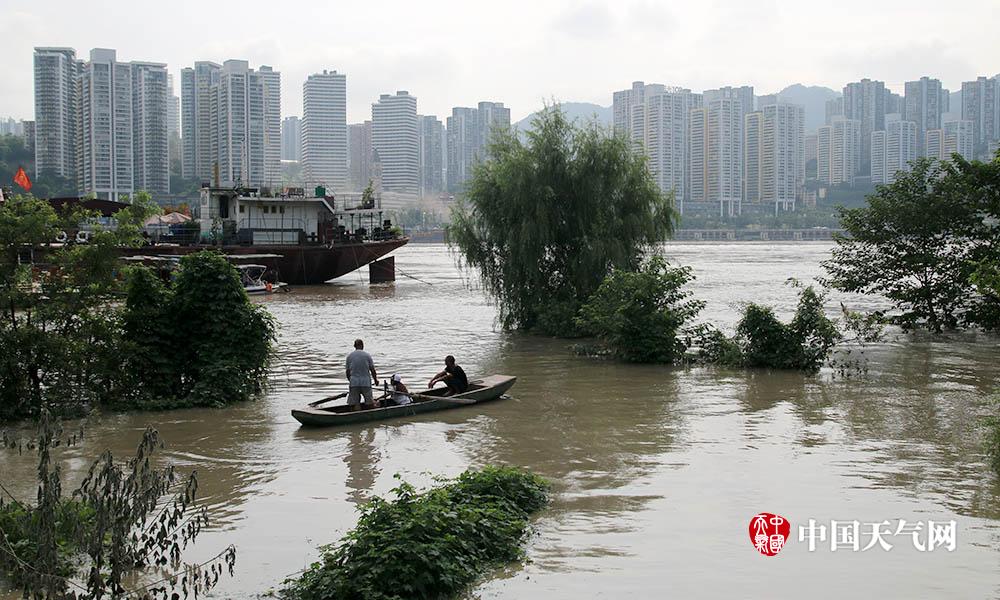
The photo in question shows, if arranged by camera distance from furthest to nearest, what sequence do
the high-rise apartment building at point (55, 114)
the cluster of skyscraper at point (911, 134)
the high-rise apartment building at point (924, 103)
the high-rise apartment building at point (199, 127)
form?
the high-rise apartment building at point (924, 103) < the cluster of skyscraper at point (911, 134) < the high-rise apartment building at point (199, 127) < the high-rise apartment building at point (55, 114)

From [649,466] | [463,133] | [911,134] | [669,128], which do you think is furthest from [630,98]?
[649,466]

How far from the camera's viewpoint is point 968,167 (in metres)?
22.2

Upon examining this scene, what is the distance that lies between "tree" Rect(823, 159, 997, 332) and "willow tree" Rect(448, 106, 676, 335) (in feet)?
16.8

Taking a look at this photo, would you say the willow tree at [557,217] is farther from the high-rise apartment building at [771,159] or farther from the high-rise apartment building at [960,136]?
the high-rise apartment building at [960,136]

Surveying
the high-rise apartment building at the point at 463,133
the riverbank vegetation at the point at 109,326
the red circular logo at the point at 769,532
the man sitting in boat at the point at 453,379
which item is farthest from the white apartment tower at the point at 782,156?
the red circular logo at the point at 769,532

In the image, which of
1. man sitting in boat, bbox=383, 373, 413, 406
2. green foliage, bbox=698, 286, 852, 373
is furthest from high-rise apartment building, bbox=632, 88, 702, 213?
man sitting in boat, bbox=383, 373, 413, 406

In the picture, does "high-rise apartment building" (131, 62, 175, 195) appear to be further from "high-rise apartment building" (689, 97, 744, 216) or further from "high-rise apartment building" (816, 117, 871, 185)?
"high-rise apartment building" (816, 117, 871, 185)

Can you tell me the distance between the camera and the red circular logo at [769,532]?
8.02 meters

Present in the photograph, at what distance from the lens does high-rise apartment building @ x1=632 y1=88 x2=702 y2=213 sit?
165 m

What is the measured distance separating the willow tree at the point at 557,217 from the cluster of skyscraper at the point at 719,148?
137574 millimetres

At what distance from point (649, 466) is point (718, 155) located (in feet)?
525

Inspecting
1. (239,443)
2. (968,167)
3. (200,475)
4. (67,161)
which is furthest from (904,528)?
(67,161)

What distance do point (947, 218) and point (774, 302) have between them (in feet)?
52.4

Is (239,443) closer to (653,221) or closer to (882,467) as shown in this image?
(882,467)
